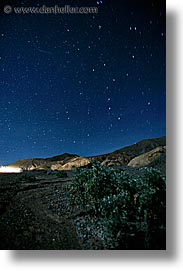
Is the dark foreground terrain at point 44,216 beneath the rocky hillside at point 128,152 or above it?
beneath

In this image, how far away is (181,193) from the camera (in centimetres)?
200

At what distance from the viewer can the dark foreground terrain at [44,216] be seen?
1955mm

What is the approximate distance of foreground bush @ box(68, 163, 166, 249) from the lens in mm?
1959

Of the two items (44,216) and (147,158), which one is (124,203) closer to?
(147,158)

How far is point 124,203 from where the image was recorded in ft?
6.51

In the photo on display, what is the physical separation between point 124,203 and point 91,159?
9.7 inches

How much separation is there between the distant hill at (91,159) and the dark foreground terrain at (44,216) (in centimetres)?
3

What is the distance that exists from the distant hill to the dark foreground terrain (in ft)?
0.11

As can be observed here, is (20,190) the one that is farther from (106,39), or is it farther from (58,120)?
(106,39)

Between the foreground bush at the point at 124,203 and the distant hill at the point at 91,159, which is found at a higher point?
the distant hill at the point at 91,159

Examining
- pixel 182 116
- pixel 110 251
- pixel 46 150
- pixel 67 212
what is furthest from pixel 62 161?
pixel 182 116

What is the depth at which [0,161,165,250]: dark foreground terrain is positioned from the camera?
1.96 metres

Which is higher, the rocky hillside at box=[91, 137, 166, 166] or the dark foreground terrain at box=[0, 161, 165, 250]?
the rocky hillside at box=[91, 137, 166, 166]

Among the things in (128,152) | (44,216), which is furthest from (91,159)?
(44,216)
